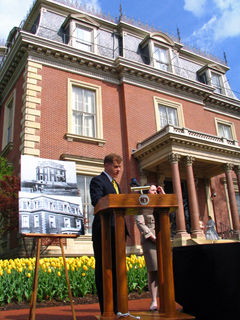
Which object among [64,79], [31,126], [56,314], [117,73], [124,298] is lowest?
[56,314]

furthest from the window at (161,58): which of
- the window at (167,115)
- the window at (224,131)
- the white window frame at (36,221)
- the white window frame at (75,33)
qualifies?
the white window frame at (36,221)

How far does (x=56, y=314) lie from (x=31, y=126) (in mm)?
9799

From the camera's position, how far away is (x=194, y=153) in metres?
15.1

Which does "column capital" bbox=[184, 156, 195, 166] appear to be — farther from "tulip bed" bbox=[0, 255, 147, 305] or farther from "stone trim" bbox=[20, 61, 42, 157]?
"tulip bed" bbox=[0, 255, 147, 305]

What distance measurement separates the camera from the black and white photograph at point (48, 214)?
230 inches

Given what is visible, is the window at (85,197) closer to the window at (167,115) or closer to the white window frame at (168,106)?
the white window frame at (168,106)

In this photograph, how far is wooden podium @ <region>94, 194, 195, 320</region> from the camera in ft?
10.7

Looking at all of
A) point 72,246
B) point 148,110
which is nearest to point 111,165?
point 72,246

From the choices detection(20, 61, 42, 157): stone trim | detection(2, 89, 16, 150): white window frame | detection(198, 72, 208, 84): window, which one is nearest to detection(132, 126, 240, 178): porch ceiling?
detection(20, 61, 42, 157): stone trim

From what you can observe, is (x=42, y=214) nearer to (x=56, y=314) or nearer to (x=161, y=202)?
(x=56, y=314)

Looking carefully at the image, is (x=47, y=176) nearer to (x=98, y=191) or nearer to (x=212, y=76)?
(x=98, y=191)

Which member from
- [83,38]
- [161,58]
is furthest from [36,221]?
[161,58]

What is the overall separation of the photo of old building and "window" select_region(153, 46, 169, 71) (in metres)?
0.08

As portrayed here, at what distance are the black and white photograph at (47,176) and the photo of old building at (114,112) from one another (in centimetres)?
645
